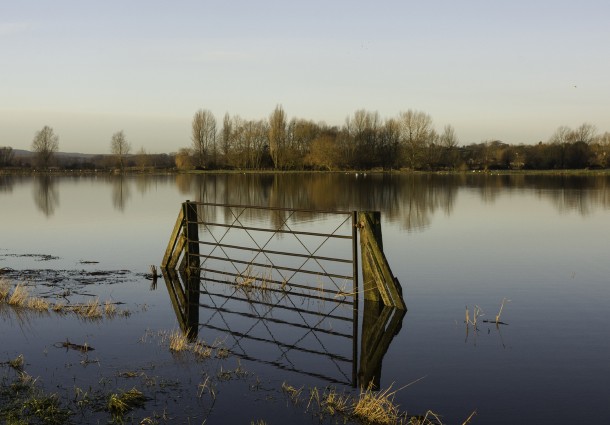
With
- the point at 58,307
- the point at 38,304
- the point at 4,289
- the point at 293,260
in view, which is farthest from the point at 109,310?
the point at 293,260

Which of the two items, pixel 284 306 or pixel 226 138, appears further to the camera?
pixel 226 138

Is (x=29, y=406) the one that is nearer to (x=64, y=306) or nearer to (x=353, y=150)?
(x=64, y=306)

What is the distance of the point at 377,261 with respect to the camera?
13766 millimetres

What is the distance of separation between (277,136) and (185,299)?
4205 inches

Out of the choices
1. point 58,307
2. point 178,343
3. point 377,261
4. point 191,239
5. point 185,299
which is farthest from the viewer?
point 191,239

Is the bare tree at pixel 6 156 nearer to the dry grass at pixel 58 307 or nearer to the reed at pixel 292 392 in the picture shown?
the dry grass at pixel 58 307

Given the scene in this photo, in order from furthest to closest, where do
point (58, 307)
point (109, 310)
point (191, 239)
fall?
point (191, 239) → point (58, 307) → point (109, 310)

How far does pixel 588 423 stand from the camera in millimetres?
8203

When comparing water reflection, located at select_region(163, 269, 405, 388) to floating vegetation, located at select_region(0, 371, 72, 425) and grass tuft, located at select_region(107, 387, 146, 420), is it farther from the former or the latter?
floating vegetation, located at select_region(0, 371, 72, 425)

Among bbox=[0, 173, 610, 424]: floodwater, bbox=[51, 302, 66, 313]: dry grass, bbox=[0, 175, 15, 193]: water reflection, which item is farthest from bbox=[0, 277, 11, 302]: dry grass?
bbox=[0, 175, 15, 193]: water reflection

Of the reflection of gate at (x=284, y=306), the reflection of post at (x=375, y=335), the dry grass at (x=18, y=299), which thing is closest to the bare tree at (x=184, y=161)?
the reflection of gate at (x=284, y=306)

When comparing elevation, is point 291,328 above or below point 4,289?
below

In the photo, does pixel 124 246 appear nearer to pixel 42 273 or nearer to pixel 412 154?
pixel 42 273

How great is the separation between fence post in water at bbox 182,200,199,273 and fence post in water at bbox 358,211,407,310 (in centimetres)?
597
